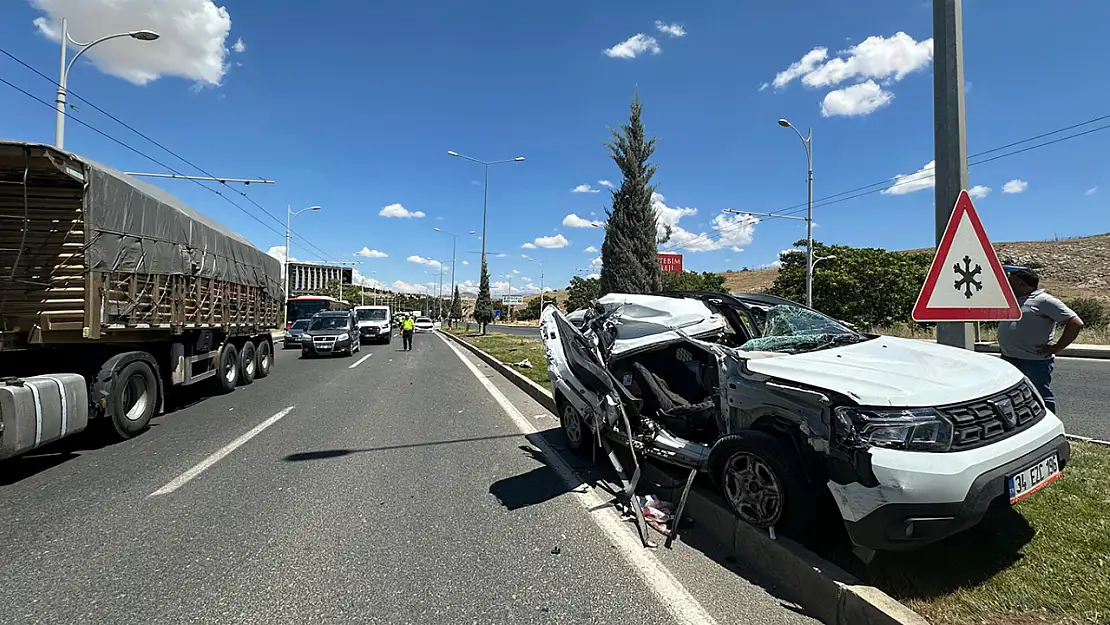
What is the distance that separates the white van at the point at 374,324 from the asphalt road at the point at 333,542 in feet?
77.3

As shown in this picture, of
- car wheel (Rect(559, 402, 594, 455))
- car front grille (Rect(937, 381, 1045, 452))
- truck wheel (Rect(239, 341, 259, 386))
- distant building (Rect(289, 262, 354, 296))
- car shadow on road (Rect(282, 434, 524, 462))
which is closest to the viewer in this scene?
car front grille (Rect(937, 381, 1045, 452))

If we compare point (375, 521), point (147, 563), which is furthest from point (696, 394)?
point (147, 563)

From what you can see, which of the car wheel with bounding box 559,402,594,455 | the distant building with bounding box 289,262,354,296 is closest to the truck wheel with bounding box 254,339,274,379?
the car wheel with bounding box 559,402,594,455

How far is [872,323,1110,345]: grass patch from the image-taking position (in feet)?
73.2

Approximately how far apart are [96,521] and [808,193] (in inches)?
1194

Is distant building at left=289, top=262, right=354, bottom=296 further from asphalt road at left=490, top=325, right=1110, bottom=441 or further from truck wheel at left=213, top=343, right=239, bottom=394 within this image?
asphalt road at left=490, top=325, right=1110, bottom=441

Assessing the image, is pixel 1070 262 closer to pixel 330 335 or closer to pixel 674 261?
pixel 674 261

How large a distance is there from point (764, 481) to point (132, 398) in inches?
311

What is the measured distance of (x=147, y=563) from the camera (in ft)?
11.7

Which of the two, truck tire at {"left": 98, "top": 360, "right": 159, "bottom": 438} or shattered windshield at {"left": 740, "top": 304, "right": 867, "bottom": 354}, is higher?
shattered windshield at {"left": 740, "top": 304, "right": 867, "bottom": 354}

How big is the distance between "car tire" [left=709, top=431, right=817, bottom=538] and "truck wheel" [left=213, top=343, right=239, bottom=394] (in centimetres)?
1033

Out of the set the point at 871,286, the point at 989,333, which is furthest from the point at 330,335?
the point at 871,286

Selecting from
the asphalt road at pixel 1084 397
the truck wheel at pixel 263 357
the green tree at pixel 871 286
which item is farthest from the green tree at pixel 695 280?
the truck wheel at pixel 263 357

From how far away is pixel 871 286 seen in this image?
121ft
